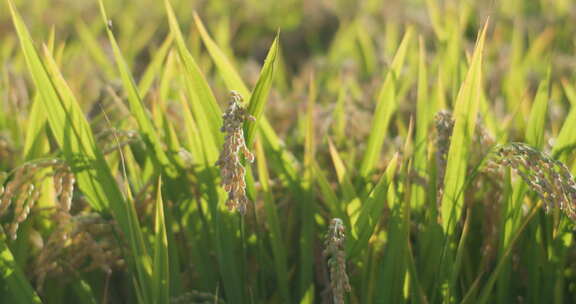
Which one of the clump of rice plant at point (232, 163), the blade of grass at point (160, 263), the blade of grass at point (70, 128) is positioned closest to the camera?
the clump of rice plant at point (232, 163)

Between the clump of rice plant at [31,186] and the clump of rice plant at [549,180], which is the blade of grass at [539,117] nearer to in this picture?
the clump of rice plant at [549,180]

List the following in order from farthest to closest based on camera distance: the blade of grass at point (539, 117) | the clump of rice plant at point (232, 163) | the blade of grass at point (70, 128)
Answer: the blade of grass at point (539, 117) < the blade of grass at point (70, 128) < the clump of rice plant at point (232, 163)

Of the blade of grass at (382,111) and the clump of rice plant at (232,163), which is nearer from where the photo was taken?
the clump of rice plant at (232,163)

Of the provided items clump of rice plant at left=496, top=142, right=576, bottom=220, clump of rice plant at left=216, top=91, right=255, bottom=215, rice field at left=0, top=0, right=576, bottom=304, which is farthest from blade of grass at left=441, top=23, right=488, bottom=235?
clump of rice plant at left=216, top=91, right=255, bottom=215

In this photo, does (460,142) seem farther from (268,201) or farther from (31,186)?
(31,186)

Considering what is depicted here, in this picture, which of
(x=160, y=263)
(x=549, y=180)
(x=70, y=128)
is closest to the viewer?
(x=549, y=180)

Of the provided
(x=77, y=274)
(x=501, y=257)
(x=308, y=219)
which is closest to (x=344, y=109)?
(x=308, y=219)

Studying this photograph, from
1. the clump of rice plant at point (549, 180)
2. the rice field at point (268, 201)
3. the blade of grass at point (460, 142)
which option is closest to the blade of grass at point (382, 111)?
the rice field at point (268, 201)

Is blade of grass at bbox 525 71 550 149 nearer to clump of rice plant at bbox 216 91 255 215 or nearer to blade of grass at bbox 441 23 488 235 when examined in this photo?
blade of grass at bbox 441 23 488 235

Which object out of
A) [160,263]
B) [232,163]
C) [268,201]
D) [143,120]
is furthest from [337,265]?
[143,120]

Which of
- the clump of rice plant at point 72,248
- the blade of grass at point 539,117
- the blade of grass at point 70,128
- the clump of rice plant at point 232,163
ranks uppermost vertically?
the blade of grass at point 539,117

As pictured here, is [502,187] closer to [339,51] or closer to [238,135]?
[238,135]

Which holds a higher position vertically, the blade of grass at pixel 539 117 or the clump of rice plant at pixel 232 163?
the blade of grass at pixel 539 117
